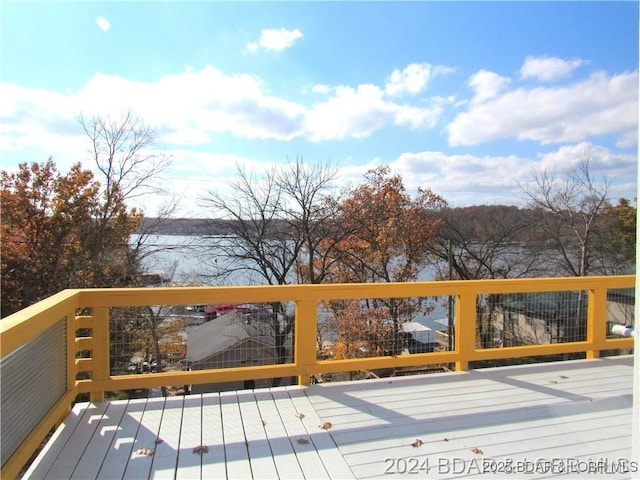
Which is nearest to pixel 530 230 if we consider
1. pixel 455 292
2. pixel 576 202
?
pixel 576 202

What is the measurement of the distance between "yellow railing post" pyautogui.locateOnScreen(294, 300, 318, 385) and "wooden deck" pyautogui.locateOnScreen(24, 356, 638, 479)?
0.51ft

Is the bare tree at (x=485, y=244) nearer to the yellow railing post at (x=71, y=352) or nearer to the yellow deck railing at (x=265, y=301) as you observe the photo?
the yellow deck railing at (x=265, y=301)

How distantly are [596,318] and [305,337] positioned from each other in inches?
132

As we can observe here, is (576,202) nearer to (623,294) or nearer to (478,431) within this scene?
(623,294)

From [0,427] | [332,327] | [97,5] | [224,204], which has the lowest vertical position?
[332,327]

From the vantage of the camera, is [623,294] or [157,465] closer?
[157,465]

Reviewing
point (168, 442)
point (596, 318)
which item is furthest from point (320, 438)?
point (596, 318)

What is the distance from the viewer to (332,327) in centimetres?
677

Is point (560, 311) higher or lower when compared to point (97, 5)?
lower

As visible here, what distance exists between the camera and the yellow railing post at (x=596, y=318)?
4457mm

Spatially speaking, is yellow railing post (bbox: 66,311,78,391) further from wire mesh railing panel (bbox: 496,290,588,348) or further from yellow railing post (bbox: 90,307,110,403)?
wire mesh railing panel (bbox: 496,290,588,348)

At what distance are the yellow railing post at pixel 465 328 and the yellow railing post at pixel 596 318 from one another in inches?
60.7

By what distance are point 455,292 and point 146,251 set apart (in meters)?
16.1

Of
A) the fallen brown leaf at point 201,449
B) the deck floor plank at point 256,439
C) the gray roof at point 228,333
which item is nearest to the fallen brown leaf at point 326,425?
the deck floor plank at point 256,439
